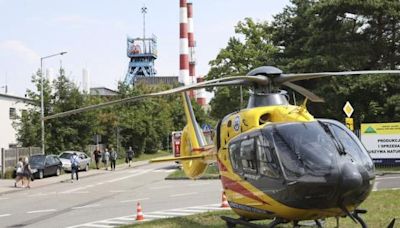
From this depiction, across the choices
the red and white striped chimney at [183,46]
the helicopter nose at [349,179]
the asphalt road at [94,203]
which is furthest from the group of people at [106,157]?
the helicopter nose at [349,179]

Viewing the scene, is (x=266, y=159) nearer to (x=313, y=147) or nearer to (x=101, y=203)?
(x=313, y=147)

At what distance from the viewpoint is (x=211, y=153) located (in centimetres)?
1355

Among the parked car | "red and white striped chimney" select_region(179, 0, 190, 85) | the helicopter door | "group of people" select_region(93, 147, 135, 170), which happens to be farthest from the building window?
the helicopter door

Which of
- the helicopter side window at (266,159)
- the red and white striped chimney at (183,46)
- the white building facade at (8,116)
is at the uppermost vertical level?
the red and white striped chimney at (183,46)

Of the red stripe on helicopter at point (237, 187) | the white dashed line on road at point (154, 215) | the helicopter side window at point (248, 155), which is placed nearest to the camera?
the helicopter side window at point (248, 155)

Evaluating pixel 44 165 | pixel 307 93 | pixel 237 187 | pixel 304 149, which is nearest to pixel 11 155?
pixel 44 165

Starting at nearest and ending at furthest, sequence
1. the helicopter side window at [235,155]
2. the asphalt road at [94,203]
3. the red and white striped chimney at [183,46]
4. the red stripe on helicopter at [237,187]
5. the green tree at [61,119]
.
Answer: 1. the red stripe on helicopter at [237,187]
2. the helicopter side window at [235,155]
3. the asphalt road at [94,203]
4. the green tree at [61,119]
5. the red and white striped chimney at [183,46]

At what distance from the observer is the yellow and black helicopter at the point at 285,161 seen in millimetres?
8578

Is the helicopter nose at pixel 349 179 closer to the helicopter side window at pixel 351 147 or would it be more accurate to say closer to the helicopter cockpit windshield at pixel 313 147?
the helicopter cockpit windshield at pixel 313 147

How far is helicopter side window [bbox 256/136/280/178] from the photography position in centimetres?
913

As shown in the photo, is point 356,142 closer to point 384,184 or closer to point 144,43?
point 384,184

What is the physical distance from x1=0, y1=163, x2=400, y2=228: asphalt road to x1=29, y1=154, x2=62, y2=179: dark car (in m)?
6.53

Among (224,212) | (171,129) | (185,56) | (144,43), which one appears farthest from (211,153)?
(144,43)

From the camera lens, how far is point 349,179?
27.7 feet
